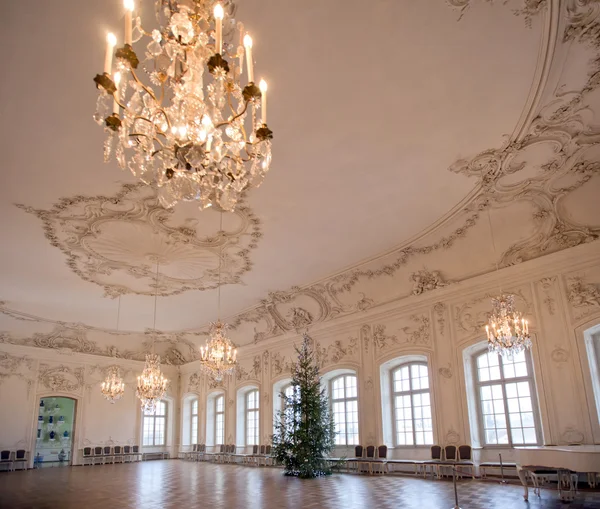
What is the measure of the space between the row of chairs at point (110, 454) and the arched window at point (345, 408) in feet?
32.8

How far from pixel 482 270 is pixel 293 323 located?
276 inches

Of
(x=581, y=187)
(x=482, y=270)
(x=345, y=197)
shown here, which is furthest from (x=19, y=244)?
(x=581, y=187)

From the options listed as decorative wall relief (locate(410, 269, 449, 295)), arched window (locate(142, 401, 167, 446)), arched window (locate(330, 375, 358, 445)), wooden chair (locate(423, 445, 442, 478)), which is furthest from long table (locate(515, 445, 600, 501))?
arched window (locate(142, 401, 167, 446))

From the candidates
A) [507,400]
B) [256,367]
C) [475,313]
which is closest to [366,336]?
[475,313]

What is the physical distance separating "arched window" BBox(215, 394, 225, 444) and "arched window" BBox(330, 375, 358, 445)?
6.32m

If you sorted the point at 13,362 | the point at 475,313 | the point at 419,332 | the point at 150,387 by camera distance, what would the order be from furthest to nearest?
1. the point at 13,362
2. the point at 150,387
3. the point at 419,332
4. the point at 475,313

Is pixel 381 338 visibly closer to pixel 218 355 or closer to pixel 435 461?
pixel 435 461

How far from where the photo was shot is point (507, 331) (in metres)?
8.62

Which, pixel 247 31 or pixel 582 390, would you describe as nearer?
pixel 247 31

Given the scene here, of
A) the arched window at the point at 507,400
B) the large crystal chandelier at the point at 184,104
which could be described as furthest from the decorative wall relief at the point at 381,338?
the large crystal chandelier at the point at 184,104

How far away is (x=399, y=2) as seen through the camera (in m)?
4.84

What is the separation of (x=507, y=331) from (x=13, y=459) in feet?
55.8

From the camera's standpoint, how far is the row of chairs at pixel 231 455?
1588cm

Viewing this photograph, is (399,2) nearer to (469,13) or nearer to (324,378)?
(469,13)
